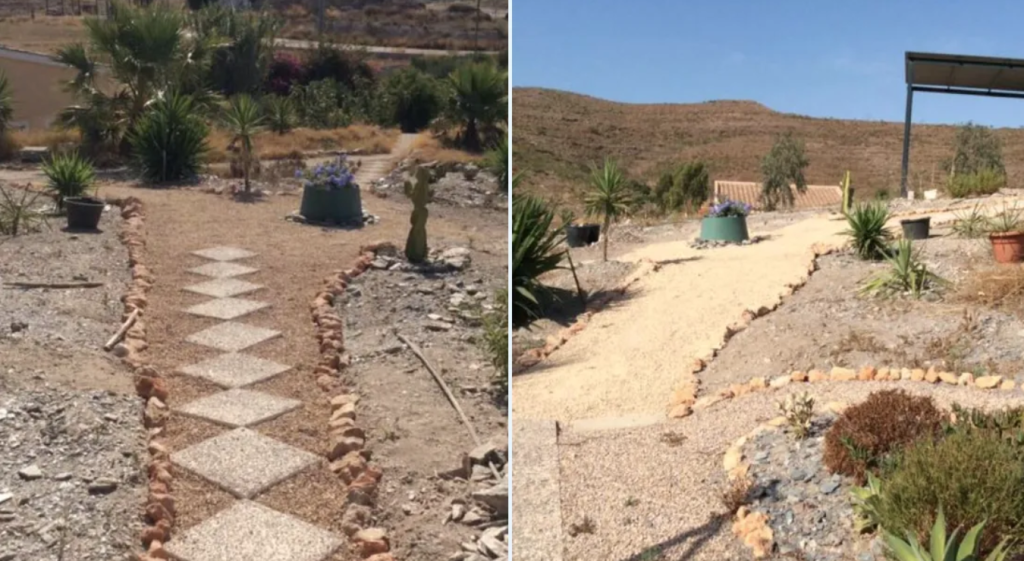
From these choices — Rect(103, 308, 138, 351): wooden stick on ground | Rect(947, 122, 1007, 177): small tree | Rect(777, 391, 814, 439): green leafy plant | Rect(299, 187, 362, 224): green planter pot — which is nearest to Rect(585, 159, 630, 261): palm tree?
Rect(299, 187, 362, 224): green planter pot

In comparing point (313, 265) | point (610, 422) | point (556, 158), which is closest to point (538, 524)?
point (610, 422)

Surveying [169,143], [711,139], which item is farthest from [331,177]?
[711,139]

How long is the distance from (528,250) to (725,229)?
169 inches

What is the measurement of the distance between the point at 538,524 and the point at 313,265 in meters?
4.81

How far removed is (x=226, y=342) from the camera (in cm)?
621

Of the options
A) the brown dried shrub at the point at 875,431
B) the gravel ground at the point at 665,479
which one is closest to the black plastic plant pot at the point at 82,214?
the gravel ground at the point at 665,479

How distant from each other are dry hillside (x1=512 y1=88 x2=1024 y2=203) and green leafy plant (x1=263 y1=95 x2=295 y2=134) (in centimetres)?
491

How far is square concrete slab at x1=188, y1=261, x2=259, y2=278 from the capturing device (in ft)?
26.3

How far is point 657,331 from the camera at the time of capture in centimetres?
766

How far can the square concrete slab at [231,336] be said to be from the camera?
6.16 meters

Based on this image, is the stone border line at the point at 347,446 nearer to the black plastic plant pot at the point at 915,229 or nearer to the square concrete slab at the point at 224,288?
the square concrete slab at the point at 224,288

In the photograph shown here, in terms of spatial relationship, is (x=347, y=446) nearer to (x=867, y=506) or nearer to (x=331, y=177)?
(x=867, y=506)

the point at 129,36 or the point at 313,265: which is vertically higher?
the point at 129,36

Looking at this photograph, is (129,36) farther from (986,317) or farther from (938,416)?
(938,416)
